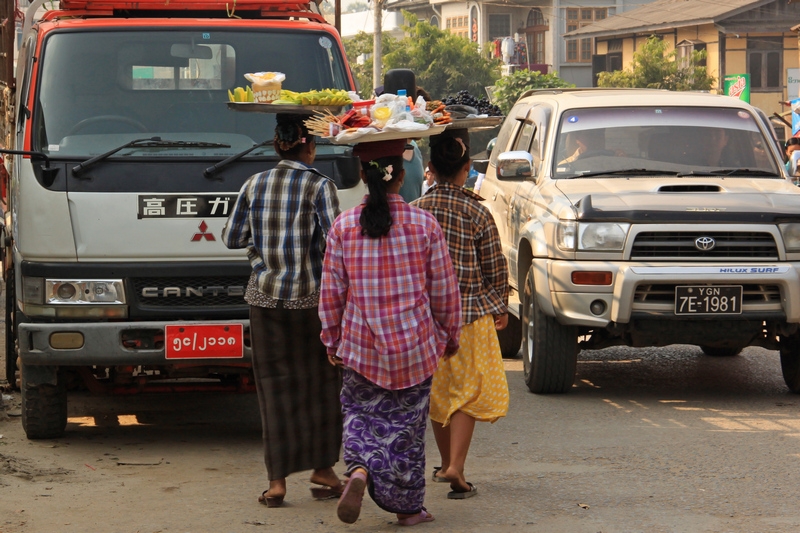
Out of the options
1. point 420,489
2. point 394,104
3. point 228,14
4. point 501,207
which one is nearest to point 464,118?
point 394,104

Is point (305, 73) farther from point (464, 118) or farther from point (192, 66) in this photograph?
point (464, 118)

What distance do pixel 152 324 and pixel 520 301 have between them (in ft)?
11.1

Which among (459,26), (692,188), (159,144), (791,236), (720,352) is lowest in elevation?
(720,352)

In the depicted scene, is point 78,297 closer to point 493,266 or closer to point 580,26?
point 493,266

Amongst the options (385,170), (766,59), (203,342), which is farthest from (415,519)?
(766,59)

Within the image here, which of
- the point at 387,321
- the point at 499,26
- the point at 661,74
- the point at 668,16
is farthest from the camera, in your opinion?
the point at 499,26

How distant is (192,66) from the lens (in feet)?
23.2

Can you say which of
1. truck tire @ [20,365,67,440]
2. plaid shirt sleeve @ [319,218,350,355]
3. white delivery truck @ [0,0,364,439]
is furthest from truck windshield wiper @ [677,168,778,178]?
truck tire @ [20,365,67,440]

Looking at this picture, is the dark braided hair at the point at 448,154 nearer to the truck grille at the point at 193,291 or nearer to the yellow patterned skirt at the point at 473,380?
the yellow patterned skirt at the point at 473,380

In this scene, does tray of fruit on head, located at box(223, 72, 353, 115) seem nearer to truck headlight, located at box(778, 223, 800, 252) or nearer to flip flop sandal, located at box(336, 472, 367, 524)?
flip flop sandal, located at box(336, 472, 367, 524)

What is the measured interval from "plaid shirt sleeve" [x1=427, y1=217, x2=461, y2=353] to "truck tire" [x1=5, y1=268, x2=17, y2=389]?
3853 millimetres

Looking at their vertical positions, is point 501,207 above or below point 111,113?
below

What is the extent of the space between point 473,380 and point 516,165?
11.0 ft

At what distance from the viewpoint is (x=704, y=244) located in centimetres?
776
